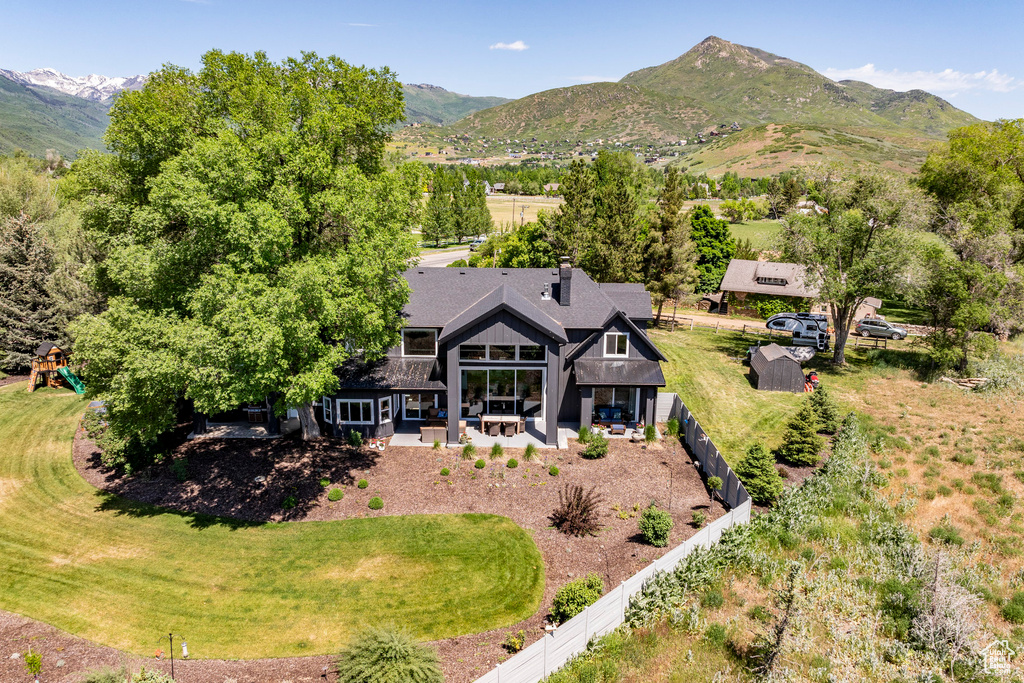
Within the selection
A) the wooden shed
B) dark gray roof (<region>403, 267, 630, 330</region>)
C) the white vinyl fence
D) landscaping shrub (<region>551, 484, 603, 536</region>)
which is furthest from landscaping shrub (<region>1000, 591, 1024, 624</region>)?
the wooden shed

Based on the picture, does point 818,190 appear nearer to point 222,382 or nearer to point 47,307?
point 222,382

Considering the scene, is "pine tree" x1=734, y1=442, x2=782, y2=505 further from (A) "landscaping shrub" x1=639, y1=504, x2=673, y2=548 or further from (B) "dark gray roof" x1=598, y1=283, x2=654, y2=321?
(B) "dark gray roof" x1=598, y1=283, x2=654, y2=321

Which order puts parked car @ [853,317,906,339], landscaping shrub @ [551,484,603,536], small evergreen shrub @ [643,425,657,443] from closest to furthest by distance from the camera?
1. landscaping shrub @ [551,484,603,536]
2. small evergreen shrub @ [643,425,657,443]
3. parked car @ [853,317,906,339]

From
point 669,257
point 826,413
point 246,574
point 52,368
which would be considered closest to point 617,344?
point 826,413

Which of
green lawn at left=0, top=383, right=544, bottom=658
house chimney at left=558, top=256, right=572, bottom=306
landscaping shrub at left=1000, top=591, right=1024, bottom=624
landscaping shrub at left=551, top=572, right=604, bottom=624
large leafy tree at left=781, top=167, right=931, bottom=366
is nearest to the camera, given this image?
landscaping shrub at left=551, top=572, right=604, bottom=624

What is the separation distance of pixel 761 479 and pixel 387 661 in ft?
54.2

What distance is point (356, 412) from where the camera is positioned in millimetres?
29438

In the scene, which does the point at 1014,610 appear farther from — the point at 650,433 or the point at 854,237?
the point at 854,237

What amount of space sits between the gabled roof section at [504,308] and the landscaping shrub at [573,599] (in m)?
13.7

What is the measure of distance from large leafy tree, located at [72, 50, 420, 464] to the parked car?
43.5 metres

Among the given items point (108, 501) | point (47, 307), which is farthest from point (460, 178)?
point (108, 501)

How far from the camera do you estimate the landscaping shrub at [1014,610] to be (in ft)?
54.1

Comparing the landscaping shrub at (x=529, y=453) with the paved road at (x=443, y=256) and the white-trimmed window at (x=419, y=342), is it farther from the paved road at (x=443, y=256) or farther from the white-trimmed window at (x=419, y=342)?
the paved road at (x=443, y=256)

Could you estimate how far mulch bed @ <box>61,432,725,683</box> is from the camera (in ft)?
68.0
